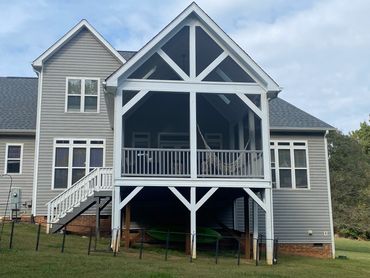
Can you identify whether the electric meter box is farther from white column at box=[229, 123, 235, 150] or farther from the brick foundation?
the brick foundation

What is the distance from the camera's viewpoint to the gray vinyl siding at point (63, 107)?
19.6m

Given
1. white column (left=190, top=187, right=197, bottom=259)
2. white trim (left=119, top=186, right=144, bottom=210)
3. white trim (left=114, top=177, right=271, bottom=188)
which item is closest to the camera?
white column (left=190, top=187, right=197, bottom=259)

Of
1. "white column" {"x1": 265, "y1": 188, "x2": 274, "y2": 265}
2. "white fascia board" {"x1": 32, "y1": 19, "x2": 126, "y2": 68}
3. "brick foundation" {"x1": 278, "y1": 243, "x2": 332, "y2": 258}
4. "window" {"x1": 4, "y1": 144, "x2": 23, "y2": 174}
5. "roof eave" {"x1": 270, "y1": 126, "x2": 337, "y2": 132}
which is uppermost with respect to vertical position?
"white fascia board" {"x1": 32, "y1": 19, "x2": 126, "y2": 68}

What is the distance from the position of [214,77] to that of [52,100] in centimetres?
698

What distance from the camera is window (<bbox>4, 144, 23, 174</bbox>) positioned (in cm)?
2036

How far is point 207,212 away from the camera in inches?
774

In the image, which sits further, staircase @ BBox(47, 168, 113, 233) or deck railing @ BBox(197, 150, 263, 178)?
staircase @ BBox(47, 168, 113, 233)

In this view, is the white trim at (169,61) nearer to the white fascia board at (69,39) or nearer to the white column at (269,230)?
the white column at (269,230)

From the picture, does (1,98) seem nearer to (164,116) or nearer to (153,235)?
(164,116)

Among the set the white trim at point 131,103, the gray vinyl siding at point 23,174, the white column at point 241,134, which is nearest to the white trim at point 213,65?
the white trim at point 131,103

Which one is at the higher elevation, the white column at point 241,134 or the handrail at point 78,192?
the white column at point 241,134

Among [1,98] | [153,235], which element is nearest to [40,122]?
[1,98]

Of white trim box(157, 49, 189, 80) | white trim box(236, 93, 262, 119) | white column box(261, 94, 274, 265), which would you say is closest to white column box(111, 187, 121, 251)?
white trim box(157, 49, 189, 80)

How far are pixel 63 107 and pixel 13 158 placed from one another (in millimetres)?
3051
